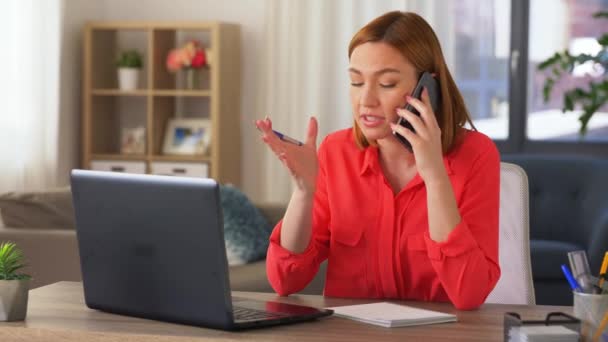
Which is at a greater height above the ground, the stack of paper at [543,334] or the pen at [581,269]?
the pen at [581,269]

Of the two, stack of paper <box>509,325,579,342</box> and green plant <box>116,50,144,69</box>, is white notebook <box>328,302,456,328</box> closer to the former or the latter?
stack of paper <box>509,325,579,342</box>

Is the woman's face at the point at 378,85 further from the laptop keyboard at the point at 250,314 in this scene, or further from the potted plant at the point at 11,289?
the potted plant at the point at 11,289

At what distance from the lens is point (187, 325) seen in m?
1.65

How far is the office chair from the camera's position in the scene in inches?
88.0

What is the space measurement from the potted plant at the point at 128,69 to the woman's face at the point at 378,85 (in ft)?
13.3

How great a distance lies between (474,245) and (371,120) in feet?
1.02

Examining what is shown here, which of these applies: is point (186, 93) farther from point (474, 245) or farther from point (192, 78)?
point (474, 245)

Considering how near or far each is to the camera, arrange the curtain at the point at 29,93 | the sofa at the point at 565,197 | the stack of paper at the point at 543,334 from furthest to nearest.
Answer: the curtain at the point at 29,93 < the sofa at the point at 565,197 < the stack of paper at the point at 543,334

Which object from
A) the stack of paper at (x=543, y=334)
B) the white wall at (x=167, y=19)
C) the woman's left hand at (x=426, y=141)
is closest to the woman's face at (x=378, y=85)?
the woman's left hand at (x=426, y=141)

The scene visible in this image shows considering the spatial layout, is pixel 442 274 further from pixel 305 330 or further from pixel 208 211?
pixel 208 211

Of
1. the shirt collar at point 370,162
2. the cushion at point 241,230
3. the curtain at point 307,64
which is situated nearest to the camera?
the shirt collar at point 370,162

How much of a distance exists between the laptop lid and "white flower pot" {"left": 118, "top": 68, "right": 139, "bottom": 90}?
14.1 feet

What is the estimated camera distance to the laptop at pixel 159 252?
62.4 inches

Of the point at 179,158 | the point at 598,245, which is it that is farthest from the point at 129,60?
the point at 598,245
